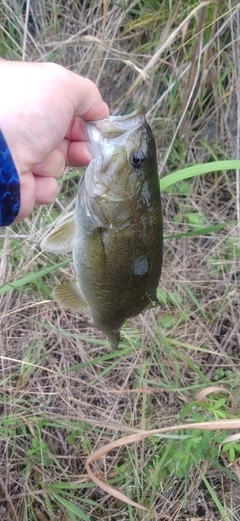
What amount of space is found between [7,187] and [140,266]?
0.50 m

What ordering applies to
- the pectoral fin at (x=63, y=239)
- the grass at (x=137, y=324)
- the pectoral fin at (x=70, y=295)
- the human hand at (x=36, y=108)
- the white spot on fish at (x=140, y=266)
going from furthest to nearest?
1. the grass at (x=137, y=324)
2. the pectoral fin at (x=70, y=295)
3. the pectoral fin at (x=63, y=239)
4. the white spot on fish at (x=140, y=266)
5. the human hand at (x=36, y=108)

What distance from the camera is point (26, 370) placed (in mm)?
2529

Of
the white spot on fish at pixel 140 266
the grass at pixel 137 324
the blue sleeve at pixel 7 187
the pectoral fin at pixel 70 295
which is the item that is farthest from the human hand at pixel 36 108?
the grass at pixel 137 324

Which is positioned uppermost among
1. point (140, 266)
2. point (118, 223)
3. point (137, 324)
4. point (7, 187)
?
point (7, 187)

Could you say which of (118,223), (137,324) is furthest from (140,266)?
(137,324)

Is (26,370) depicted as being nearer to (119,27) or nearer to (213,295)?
(213,295)

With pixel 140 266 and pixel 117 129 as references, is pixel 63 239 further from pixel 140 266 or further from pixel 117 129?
pixel 117 129

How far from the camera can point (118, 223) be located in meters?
1.66

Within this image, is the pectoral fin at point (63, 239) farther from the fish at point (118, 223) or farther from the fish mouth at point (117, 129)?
the fish mouth at point (117, 129)

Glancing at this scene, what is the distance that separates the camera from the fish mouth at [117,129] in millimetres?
1592

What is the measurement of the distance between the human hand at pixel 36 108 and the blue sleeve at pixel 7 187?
3 centimetres

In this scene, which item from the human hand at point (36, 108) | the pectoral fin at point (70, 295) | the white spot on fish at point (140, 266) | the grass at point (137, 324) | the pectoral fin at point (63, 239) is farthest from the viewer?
the grass at point (137, 324)

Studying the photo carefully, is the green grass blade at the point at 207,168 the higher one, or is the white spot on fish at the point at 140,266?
the green grass blade at the point at 207,168

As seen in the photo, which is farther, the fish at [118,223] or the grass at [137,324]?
the grass at [137,324]
